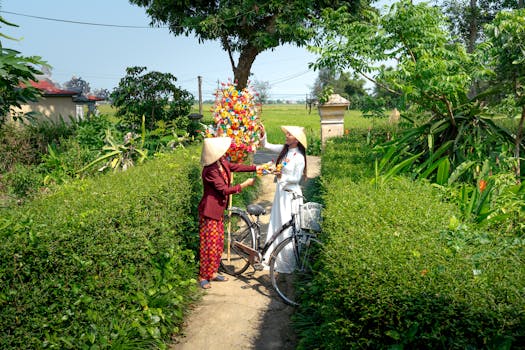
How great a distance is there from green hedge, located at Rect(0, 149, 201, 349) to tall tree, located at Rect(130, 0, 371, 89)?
36.8ft

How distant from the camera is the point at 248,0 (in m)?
15.5

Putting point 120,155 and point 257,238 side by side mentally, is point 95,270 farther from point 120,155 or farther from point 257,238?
point 120,155

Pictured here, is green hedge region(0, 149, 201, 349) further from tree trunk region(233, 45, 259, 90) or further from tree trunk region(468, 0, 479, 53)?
tree trunk region(468, 0, 479, 53)

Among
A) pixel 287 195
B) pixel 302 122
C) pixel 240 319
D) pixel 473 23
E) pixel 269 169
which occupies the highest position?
pixel 473 23

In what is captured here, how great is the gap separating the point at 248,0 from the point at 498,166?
469 inches

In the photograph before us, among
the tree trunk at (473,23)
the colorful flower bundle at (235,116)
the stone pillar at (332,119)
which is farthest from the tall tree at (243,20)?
the tree trunk at (473,23)

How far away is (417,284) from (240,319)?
2512 millimetres

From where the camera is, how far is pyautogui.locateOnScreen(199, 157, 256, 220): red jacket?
5199 mm

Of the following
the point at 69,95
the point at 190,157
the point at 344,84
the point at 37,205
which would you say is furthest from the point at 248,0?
the point at 344,84

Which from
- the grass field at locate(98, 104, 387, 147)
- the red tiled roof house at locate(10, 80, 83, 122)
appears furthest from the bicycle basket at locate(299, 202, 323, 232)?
the red tiled roof house at locate(10, 80, 83, 122)

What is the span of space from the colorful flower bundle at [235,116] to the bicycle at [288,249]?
872mm

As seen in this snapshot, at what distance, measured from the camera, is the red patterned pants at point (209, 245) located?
5.37 meters

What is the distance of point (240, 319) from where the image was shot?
15.6 feet

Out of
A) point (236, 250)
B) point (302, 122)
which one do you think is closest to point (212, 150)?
point (236, 250)
